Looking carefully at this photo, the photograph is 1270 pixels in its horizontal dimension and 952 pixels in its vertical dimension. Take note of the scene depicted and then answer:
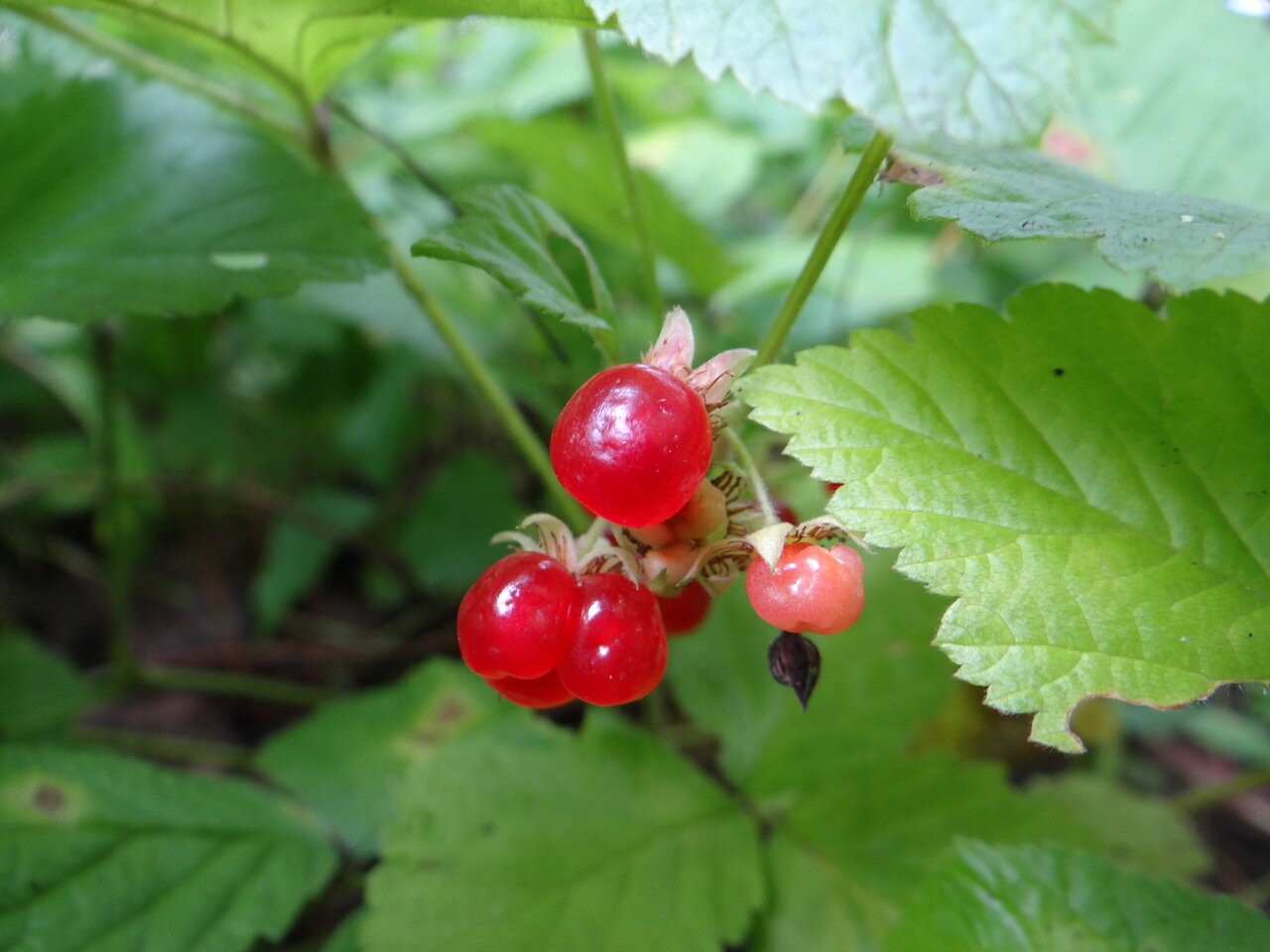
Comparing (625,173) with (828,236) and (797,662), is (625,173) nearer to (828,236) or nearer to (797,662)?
(828,236)

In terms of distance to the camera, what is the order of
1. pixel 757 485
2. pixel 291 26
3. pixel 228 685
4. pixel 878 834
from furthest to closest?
pixel 228 685 < pixel 878 834 < pixel 291 26 < pixel 757 485

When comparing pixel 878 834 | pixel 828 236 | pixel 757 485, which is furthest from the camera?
pixel 878 834

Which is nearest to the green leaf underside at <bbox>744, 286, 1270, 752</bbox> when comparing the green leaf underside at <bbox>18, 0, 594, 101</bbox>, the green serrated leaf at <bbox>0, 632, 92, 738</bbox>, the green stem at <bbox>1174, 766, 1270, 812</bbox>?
the green leaf underside at <bbox>18, 0, 594, 101</bbox>

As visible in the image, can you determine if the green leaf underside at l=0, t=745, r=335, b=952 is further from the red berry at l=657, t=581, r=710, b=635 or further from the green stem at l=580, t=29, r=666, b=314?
the green stem at l=580, t=29, r=666, b=314

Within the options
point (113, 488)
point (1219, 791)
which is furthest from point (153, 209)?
point (1219, 791)

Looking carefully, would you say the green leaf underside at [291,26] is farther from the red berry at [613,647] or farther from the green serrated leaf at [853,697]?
the green serrated leaf at [853,697]

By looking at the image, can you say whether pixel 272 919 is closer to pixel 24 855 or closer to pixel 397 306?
pixel 24 855

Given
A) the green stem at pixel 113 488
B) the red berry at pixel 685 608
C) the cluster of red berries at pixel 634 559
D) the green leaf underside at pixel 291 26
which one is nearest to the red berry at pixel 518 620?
the cluster of red berries at pixel 634 559
